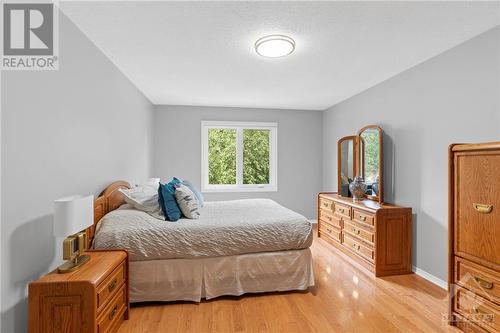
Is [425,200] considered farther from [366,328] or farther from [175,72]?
[175,72]

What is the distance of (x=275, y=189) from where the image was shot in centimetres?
544

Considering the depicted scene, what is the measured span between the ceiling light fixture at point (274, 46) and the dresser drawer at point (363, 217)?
2.10m

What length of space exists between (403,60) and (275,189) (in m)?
3.26

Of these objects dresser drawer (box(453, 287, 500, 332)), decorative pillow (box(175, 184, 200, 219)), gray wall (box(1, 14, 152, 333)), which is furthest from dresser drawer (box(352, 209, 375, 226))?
gray wall (box(1, 14, 152, 333))

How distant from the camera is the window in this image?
5.23 metres

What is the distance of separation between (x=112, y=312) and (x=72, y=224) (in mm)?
730

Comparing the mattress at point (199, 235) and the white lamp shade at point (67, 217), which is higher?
the white lamp shade at point (67, 217)

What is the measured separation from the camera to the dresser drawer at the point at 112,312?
1.72m

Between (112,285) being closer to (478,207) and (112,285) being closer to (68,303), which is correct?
(68,303)

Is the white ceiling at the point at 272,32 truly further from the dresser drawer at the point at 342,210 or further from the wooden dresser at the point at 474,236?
the dresser drawer at the point at 342,210

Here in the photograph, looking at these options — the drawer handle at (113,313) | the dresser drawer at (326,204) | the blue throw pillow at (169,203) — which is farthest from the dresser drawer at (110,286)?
the dresser drawer at (326,204)

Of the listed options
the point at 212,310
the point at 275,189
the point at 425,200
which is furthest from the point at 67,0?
the point at 275,189

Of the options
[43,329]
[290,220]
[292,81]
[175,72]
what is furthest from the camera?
[292,81]

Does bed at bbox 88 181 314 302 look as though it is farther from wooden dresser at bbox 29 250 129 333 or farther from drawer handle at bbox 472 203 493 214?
drawer handle at bbox 472 203 493 214
